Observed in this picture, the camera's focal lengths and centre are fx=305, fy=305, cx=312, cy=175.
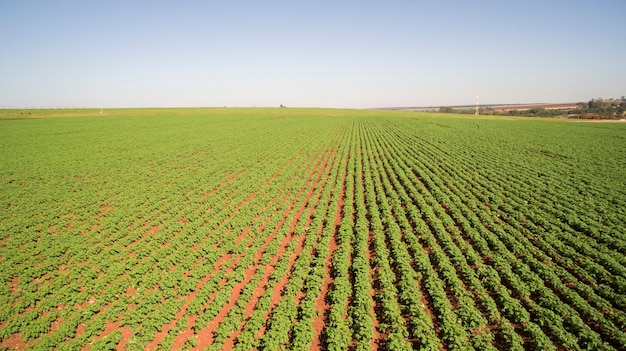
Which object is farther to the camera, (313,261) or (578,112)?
(578,112)

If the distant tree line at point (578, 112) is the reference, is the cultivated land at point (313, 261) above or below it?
below

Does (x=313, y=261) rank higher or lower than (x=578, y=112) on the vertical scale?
lower

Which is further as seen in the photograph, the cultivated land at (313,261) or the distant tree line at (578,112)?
the distant tree line at (578,112)

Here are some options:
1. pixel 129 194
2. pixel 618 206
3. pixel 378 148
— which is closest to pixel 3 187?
pixel 129 194

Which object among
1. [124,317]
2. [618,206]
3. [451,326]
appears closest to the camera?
[451,326]

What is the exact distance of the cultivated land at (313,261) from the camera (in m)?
7.07

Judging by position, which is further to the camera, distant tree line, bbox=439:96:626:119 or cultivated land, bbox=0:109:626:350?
distant tree line, bbox=439:96:626:119

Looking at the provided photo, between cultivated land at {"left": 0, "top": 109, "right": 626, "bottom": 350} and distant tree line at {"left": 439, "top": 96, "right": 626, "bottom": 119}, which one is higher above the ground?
distant tree line at {"left": 439, "top": 96, "right": 626, "bottom": 119}

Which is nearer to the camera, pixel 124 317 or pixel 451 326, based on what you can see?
pixel 451 326

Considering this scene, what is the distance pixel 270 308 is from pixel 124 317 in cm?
360

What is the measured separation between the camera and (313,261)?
9.95m

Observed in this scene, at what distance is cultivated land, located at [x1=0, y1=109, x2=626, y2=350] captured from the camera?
23.2 ft

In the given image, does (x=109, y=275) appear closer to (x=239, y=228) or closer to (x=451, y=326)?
(x=239, y=228)

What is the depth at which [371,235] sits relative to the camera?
39.5ft
